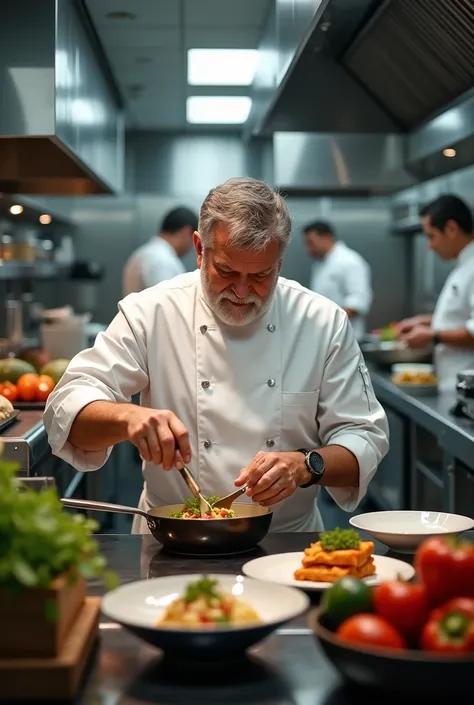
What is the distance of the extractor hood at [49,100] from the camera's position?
10.8ft

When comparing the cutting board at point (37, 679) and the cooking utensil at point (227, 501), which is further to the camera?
the cooking utensil at point (227, 501)

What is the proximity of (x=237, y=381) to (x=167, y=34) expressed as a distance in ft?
12.6

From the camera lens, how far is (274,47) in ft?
13.9

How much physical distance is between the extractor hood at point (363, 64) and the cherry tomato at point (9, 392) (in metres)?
1.45

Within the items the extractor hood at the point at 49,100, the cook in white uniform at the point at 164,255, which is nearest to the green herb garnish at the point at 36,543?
the extractor hood at the point at 49,100

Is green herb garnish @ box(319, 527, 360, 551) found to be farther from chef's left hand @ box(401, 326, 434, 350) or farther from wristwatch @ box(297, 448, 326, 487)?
chef's left hand @ box(401, 326, 434, 350)

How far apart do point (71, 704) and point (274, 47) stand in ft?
11.2

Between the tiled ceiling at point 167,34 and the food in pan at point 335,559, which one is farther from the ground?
the tiled ceiling at point 167,34

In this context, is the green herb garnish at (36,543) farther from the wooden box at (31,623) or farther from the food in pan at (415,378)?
the food in pan at (415,378)

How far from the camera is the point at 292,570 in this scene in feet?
5.80

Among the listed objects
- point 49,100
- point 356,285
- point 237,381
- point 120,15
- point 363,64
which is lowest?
point 237,381

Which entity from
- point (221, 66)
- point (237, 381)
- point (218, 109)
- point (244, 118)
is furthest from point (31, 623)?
point (244, 118)

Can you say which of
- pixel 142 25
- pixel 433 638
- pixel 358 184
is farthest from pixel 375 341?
pixel 433 638

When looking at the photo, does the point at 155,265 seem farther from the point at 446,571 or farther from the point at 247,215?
the point at 446,571
